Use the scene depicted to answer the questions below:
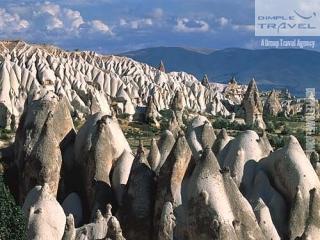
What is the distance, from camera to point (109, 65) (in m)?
108

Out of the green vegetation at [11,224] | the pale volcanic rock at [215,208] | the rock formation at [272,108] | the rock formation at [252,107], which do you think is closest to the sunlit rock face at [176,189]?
the pale volcanic rock at [215,208]

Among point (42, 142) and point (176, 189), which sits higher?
point (42, 142)

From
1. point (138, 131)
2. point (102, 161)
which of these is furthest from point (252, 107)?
point (102, 161)

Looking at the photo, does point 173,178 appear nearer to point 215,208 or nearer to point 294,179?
point 294,179

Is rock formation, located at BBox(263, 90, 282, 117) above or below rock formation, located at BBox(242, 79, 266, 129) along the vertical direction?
below

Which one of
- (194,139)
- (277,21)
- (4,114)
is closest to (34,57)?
(4,114)

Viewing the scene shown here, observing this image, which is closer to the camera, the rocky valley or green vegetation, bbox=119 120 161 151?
the rocky valley

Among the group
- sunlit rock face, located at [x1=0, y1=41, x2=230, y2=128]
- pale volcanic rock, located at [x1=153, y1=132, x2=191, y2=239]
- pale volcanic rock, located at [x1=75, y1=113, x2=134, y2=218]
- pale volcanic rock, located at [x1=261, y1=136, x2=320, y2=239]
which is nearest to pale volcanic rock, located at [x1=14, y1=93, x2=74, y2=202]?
pale volcanic rock, located at [x1=75, y1=113, x2=134, y2=218]

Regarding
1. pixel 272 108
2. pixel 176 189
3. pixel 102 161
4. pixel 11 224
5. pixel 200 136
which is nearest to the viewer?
pixel 11 224

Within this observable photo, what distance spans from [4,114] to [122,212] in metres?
25.7

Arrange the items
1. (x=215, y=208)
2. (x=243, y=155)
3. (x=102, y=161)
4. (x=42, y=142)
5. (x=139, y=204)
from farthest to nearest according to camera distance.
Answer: (x=42, y=142) < (x=102, y=161) < (x=243, y=155) < (x=139, y=204) < (x=215, y=208)

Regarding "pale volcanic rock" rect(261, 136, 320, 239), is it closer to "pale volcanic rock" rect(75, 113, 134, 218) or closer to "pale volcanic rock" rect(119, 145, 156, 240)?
"pale volcanic rock" rect(119, 145, 156, 240)

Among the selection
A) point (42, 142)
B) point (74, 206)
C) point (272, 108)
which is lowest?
point (272, 108)

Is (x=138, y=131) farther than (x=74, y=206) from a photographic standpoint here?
Yes
